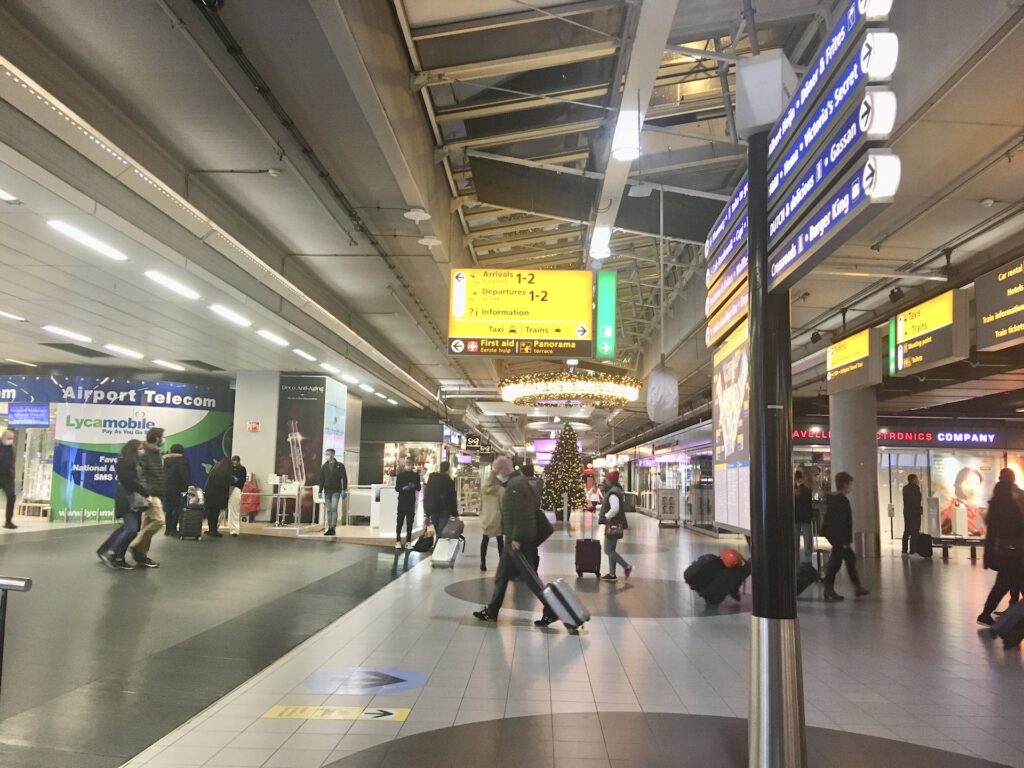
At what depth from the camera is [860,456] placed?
610 inches

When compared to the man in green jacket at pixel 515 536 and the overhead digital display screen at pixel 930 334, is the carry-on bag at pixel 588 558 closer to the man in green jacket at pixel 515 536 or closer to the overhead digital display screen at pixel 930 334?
the man in green jacket at pixel 515 536

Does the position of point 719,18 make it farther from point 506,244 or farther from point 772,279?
point 506,244

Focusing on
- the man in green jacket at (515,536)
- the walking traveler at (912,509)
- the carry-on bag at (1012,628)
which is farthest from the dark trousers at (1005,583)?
the walking traveler at (912,509)

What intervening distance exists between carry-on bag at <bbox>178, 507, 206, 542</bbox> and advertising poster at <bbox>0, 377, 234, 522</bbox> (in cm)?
422

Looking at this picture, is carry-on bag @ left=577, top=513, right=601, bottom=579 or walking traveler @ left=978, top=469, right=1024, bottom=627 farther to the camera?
carry-on bag @ left=577, top=513, right=601, bottom=579

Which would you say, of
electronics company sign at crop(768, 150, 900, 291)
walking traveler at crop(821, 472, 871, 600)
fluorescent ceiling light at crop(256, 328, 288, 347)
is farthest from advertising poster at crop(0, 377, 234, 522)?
electronics company sign at crop(768, 150, 900, 291)

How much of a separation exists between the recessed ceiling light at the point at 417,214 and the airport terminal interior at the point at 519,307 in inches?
1.3

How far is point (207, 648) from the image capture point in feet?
19.6

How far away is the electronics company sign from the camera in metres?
2.43

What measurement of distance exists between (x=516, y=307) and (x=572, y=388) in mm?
7182

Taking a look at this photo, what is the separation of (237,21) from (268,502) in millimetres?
14404

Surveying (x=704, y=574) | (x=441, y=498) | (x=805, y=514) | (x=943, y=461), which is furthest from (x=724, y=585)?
(x=943, y=461)

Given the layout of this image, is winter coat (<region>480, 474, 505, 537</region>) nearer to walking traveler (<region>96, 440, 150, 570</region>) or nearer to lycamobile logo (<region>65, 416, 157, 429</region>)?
walking traveler (<region>96, 440, 150, 570</region>)

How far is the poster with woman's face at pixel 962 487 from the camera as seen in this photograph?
18750mm
